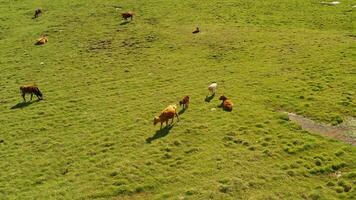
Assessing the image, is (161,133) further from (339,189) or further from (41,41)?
(41,41)

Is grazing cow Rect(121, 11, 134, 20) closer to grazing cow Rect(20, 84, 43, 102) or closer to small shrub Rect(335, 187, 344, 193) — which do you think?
grazing cow Rect(20, 84, 43, 102)

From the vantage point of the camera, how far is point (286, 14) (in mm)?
53531

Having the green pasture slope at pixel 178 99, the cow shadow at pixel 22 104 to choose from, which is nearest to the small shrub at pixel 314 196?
the green pasture slope at pixel 178 99

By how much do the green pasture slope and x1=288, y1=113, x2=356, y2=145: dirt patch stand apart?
655 mm

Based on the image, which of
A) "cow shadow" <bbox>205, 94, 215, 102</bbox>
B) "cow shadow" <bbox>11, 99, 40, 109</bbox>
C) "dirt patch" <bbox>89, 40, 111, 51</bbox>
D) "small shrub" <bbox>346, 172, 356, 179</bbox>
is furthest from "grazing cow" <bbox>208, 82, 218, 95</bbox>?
"dirt patch" <bbox>89, 40, 111, 51</bbox>

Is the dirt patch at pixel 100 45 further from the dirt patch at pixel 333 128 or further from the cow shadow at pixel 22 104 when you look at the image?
the dirt patch at pixel 333 128

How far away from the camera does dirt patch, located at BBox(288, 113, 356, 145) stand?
27141 millimetres

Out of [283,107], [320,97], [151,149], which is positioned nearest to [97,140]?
[151,149]

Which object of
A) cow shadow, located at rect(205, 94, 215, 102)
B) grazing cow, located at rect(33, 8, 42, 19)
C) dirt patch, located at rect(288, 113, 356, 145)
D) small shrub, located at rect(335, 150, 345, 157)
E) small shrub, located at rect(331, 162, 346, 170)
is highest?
grazing cow, located at rect(33, 8, 42, 19)

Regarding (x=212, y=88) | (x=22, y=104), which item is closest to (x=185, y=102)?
(x=212, y=88)

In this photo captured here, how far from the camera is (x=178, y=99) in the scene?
33.8 m

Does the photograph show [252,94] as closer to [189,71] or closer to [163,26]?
[189,71]

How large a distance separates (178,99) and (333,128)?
1138 cm

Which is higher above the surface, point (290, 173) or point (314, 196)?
point (290, 173)
